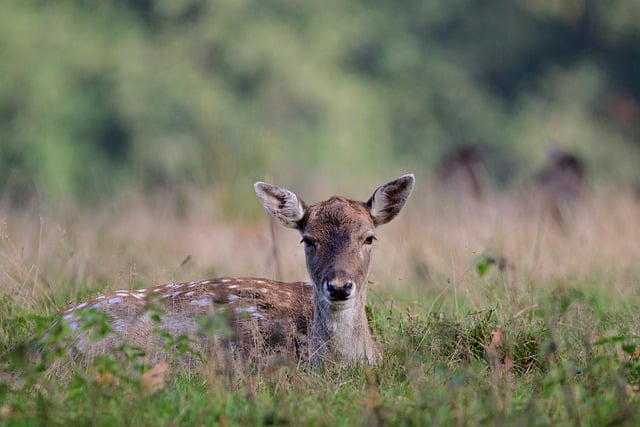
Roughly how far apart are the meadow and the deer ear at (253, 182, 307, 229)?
2.58 ft

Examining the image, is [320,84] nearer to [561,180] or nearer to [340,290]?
[561,180]

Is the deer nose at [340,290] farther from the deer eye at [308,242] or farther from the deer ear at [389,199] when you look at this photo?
the deer ear at [389,199]

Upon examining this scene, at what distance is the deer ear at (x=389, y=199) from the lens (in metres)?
6.22

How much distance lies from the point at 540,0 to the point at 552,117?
118 inches

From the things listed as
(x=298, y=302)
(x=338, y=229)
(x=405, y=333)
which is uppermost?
(x=338, y=229)

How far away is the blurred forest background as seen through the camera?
21.5m

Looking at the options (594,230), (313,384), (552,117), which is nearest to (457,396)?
(313,384)

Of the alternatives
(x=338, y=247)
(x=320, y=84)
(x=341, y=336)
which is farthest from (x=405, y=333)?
(x=320, y=84)

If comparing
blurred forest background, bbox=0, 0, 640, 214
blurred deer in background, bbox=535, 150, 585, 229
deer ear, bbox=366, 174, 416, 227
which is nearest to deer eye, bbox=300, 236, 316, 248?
deer ear, bbox=366, 174, 416, 227

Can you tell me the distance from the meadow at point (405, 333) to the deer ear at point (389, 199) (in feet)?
1.84

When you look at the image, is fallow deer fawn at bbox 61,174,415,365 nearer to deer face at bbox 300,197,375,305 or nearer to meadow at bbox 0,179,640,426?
deer face at bbox 300,197,375,305

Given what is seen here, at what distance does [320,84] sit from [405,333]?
→ 17.0m

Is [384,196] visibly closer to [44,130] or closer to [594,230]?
[594,230]

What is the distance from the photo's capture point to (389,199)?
6305 mm
